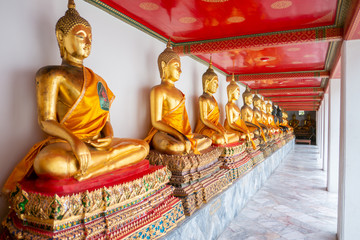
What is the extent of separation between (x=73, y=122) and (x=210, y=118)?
9.64 ft

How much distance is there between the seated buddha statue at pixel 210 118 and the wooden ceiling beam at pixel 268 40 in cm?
81

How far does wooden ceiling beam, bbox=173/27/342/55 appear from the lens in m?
3.45

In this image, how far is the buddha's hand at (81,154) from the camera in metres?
1.82

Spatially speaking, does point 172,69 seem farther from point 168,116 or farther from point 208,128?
point 208,128

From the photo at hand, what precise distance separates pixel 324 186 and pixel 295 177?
3.16ft

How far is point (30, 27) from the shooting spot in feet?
7.34

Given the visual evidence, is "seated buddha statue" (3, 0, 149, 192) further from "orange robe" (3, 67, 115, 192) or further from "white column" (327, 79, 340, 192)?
"white column" (327, 79, 340, 192)

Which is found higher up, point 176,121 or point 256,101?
point 256,101

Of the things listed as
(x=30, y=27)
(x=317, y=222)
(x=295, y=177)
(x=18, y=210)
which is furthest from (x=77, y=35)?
(x=295, y=177)

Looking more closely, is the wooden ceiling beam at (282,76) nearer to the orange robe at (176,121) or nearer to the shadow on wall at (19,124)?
the orange robe at (176,121)

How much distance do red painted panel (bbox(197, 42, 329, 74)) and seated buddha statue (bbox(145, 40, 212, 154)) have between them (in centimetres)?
180

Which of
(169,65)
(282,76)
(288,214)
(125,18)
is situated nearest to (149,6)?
(125,18)

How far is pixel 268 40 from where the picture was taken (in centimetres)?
371

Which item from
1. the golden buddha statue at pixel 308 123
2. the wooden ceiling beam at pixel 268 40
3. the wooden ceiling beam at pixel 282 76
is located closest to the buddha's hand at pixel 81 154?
the wooden ceiling beam at pixel 268 40
